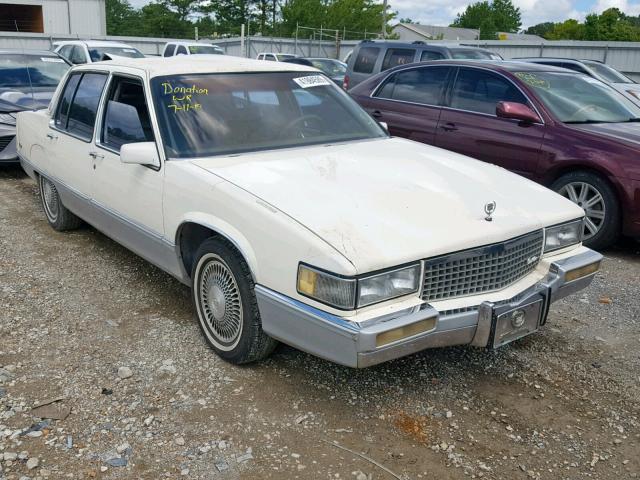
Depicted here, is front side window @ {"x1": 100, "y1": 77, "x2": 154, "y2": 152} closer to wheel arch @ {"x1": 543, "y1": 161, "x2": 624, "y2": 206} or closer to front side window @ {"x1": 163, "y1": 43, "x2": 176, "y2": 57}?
wheel arch @ {"x1": 543, "y1": 161, "x2": 624, "y2": 206}

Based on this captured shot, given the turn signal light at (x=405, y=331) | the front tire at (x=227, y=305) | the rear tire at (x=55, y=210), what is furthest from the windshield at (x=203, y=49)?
the turn signal light at (x=405, y=331)

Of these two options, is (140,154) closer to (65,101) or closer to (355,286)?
(355,286)

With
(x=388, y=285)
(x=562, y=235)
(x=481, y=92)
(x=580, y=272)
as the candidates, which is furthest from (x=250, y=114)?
(x=481, y=92)

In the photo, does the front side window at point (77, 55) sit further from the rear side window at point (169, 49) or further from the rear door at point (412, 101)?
the rear door at point (412, 101)

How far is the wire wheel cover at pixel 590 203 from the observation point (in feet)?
18.1

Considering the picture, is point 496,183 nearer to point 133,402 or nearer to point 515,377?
point 515,377

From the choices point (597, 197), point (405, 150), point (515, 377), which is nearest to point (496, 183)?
point (405, 150)

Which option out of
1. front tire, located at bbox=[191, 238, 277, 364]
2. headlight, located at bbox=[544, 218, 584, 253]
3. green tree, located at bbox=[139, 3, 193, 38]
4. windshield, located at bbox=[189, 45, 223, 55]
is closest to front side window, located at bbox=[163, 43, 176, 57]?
windshield, located at bbox=[189, 45, 223, 55]

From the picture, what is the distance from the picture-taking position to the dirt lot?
2.71 m

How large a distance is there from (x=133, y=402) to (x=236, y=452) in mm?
672

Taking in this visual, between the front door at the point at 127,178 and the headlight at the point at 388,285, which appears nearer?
the headlight at the point at 388,285

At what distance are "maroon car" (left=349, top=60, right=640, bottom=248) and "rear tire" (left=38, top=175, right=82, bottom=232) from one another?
358cm

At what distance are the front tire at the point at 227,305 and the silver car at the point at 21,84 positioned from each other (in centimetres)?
539

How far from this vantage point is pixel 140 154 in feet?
12.1
